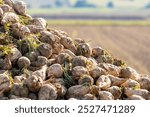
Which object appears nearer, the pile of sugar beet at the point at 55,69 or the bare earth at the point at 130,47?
the pile of sugar beet at the point at 55,69

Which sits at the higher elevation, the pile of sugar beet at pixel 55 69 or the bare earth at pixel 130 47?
the pile of sugar beet at pixel 55 69

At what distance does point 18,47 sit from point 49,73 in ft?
2.27

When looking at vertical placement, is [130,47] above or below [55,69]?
below

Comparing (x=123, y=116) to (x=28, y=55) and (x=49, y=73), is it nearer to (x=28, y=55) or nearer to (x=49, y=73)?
(x=49, y=73)

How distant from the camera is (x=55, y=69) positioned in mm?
6648

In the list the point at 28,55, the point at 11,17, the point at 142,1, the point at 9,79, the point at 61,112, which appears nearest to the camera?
the point at 61,112

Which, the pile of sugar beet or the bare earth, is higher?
the pile of sugar beet

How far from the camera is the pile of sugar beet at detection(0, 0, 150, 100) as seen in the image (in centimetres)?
625

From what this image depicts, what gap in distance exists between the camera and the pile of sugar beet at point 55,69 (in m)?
6.25

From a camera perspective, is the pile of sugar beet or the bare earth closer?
the pile of sugar beet

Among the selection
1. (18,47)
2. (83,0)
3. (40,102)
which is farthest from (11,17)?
(83,0)

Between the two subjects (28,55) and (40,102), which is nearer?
(40,102)

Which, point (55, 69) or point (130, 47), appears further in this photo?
point (130, 47)

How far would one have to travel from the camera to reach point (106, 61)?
730 centimetres
